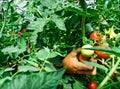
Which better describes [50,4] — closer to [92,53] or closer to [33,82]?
[92,53]

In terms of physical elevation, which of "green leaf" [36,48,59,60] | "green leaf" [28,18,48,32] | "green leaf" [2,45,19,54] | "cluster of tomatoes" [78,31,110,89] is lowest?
"cluster of tomatoes" [78,31,110,89]

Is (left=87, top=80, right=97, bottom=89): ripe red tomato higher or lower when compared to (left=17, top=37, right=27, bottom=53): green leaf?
lower

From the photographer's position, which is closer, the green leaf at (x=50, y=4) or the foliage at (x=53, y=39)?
the foliage at (x=53, y=39)

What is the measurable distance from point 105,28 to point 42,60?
0.43m

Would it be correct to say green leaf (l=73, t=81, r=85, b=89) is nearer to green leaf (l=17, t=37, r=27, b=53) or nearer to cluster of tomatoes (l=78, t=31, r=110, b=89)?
cluster of tomatoes (l=78, t=31, r=110, b=89)

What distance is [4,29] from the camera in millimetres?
1438

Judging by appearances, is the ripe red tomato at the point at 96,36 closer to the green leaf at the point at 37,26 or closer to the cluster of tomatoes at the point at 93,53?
the cluster of tomatoes at the point at 93,53

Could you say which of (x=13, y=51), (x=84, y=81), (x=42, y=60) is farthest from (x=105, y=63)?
(x=13, y=51)

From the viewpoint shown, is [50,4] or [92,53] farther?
[50,4]

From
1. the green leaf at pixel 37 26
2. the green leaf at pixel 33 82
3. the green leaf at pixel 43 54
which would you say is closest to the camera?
the green leaf at pixel 33 82

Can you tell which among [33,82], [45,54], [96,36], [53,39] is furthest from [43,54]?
[33,82]

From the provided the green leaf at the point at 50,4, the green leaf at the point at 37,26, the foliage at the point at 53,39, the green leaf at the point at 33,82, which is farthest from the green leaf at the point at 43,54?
the green leaf at the point at 33,82

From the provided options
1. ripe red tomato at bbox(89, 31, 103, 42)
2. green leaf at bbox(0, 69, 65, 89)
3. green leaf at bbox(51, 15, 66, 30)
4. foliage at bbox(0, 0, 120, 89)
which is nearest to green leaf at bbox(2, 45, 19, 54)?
foliage at bbox(0, 0, 120, 89)

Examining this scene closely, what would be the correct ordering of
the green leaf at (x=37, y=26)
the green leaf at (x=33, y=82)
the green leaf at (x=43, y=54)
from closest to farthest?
the green leaf at (x=33, y=82), the green leaf at (x=43, y=54), the green leaf at (x=37, y=26)
